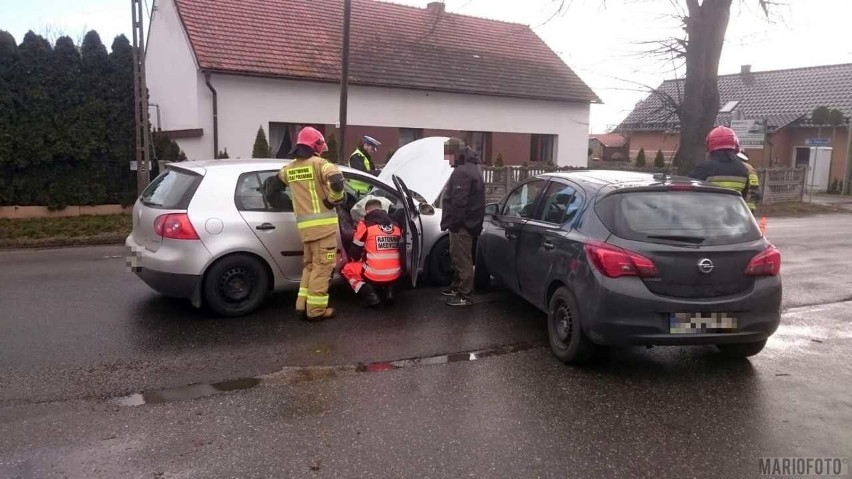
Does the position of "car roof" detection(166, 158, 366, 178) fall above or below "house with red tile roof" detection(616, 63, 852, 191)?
below

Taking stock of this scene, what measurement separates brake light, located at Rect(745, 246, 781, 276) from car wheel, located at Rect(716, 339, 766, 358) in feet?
1.92

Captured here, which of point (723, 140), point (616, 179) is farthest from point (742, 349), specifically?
point (723, 140)

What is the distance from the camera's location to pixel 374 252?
20.8ft

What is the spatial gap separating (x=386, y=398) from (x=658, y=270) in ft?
6.77

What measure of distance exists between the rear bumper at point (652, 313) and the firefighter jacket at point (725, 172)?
79.6 inches

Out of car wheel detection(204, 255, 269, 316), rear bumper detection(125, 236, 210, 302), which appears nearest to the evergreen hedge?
rear bumper detection(125, 236, 210, 302)

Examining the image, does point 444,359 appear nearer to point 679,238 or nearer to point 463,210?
point 463,210

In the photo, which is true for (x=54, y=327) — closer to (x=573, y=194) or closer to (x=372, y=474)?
(x=372, y=474)

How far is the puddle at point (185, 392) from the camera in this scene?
167 inches

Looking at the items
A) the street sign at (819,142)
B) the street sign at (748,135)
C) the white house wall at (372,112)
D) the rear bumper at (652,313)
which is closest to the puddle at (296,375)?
the rear bumper at (652,313)

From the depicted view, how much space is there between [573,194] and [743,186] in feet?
7.23

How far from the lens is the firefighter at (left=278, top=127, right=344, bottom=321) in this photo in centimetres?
590

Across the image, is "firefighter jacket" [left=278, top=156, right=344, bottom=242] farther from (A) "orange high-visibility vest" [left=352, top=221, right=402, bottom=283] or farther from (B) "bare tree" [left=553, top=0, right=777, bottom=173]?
(B) "bare tree" [left=553, top=0, right=777, bottom=173]

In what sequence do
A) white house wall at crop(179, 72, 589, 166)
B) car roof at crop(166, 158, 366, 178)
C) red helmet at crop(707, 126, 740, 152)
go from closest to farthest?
car roof at crop(166, 158, 366, 178) → red helmet at crop(707, 126, 740, 152) → white house wall at crop(179, 72, 589, 166)
